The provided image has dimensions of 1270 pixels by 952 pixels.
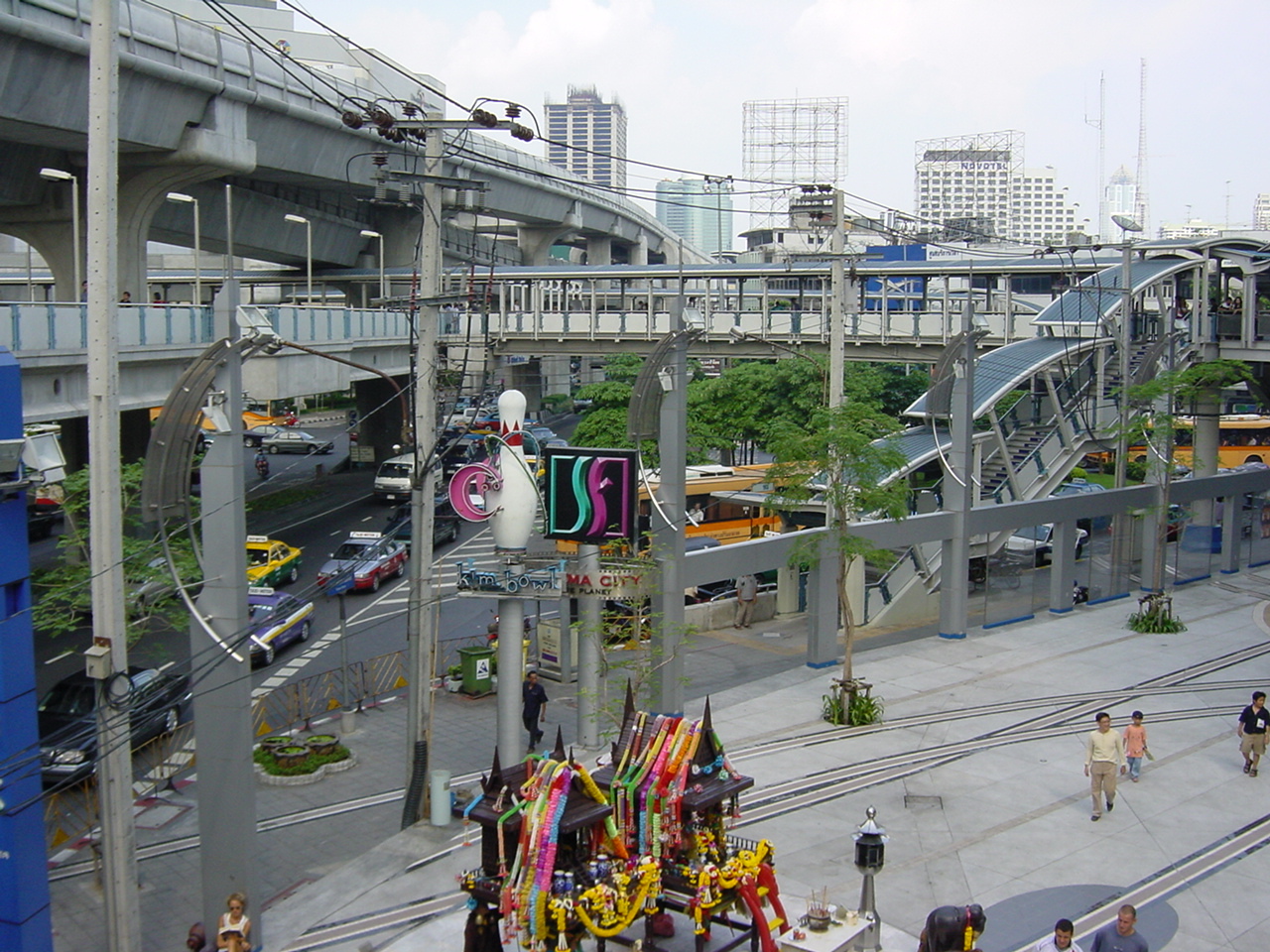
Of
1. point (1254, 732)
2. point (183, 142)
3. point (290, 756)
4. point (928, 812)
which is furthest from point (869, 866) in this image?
point (183, 142)

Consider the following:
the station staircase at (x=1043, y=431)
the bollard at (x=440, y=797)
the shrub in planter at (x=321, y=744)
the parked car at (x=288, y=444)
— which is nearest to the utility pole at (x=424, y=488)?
the bollard at (x=440, y=797)

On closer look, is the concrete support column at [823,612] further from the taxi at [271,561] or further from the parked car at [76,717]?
the taxi at [271,561]

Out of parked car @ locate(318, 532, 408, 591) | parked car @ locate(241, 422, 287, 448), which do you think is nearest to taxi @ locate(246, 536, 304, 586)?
parked car @ locate(318, 532, 408, 591)

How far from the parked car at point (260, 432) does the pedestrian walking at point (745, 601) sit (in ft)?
122

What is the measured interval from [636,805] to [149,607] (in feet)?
33.5

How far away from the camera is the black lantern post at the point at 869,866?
1216cm

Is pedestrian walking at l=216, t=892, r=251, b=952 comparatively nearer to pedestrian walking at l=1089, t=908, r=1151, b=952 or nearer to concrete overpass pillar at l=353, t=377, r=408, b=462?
pedestrian walking at l=1089, t=908, r=1151, b=952

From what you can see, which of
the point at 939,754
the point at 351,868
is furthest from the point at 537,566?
the point at 939,754

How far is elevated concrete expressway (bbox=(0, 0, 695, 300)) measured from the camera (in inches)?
1025

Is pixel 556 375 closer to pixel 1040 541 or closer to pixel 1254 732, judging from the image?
pixel 1040 541

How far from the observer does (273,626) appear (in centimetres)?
2583

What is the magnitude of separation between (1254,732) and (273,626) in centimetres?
1884

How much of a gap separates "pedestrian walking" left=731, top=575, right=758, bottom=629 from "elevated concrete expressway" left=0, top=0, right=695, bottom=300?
11587 mm

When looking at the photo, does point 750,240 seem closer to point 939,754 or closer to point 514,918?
point 939,754
